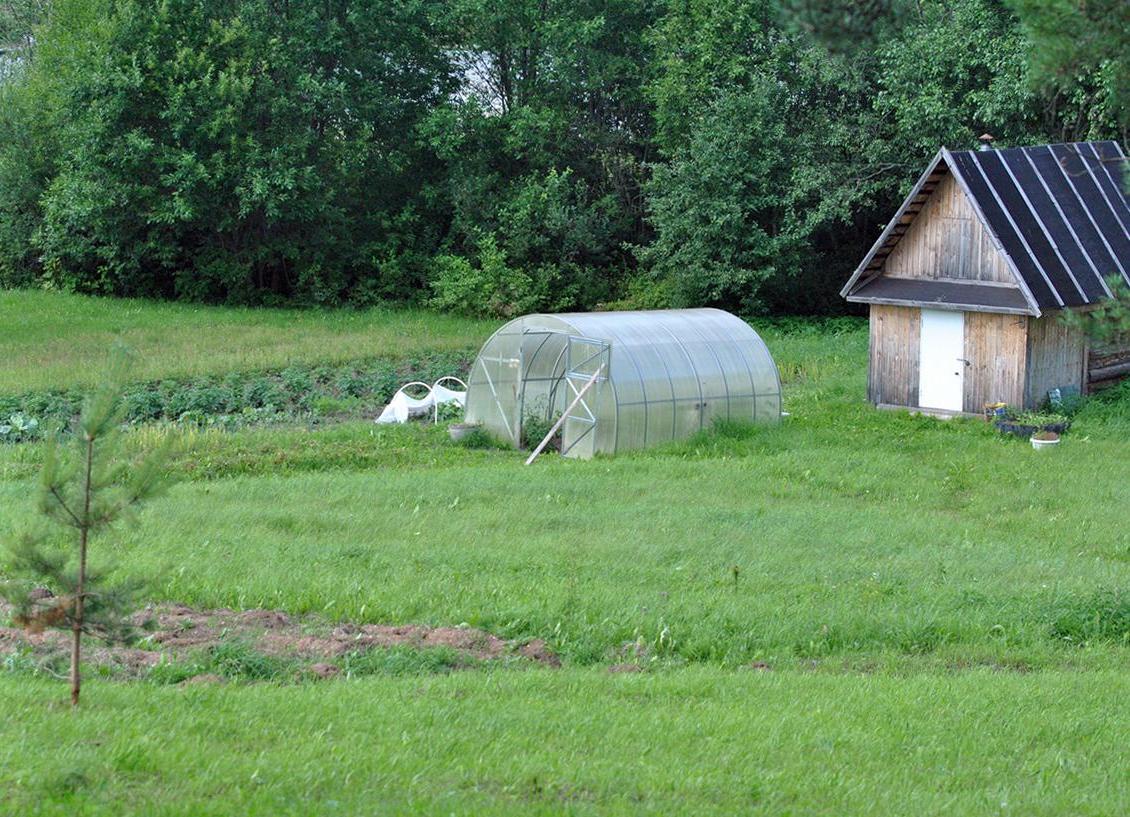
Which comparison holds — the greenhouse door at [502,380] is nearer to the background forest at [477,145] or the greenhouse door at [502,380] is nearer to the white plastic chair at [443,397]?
the white plastic chair at [443,397]

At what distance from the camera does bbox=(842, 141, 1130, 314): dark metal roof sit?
24.3 metres

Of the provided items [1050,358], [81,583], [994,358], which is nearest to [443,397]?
[994,358]

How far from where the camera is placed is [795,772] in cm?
769

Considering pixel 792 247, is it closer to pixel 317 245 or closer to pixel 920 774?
pixel 317 245

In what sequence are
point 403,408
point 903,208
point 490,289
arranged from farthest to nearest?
point 490,289, point 903,208, point 403,408

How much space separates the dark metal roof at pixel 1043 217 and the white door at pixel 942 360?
1.64 metres

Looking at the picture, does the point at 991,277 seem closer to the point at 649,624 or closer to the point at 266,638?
the point at 649,624

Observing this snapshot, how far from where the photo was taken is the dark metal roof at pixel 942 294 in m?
24.4

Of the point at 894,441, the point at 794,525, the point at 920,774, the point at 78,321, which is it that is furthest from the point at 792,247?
the point at 920,774

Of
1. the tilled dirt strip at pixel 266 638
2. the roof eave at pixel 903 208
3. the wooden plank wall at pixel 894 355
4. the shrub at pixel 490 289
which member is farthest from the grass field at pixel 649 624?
the shrub at pixel 490 289

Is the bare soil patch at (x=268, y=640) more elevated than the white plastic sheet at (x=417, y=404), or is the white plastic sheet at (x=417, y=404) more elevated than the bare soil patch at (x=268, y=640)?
the white plastic sheet at (x=417, y=404)

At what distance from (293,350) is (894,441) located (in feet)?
52.6

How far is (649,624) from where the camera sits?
11461 mm

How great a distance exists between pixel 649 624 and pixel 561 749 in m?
3.65
